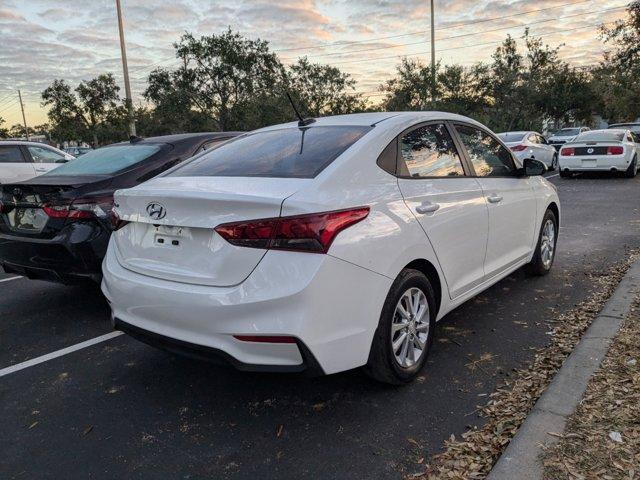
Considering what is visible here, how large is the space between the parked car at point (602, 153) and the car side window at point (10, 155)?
1432 centimetres

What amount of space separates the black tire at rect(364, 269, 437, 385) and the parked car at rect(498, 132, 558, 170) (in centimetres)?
1365

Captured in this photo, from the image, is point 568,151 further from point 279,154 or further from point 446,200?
point 279,154

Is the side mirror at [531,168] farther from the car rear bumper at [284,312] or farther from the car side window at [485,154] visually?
the car rear bumper at [284,312]

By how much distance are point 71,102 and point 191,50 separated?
1553cm

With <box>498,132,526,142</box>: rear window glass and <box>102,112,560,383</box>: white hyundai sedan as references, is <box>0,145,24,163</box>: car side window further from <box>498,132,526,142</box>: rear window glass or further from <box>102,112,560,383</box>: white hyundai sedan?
<box>498,132,526,142</box>: rear window glass

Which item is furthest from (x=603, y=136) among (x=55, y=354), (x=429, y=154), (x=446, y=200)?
(x=55, y=354)

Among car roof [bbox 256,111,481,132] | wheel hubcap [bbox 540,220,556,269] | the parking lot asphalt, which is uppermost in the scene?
car roof [bbox 256,111,481,132]

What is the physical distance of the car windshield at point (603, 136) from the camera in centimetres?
1466

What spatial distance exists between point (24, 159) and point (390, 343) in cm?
1167

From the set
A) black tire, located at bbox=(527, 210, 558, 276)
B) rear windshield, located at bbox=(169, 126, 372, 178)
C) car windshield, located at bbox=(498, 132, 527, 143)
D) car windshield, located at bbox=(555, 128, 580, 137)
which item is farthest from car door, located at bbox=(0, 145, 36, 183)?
car windshield, located at bbox=(555, 128, 580, 137)

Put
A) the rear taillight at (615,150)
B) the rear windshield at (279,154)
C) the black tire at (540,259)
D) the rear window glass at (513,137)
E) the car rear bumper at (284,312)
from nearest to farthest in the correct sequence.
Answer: the car rear bumper at (284,312) → the rear windshield at (279,154) → the black tire at (540,259) → the rear taillight at (615,150) → the rear window glass at (513,137)

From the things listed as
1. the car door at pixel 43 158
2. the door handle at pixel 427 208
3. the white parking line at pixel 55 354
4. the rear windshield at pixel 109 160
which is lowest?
the white parking line at pixel 55 354

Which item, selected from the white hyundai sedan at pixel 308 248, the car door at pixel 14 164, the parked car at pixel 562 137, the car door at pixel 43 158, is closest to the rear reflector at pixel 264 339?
the white hyundai sedan at pixel 308 248

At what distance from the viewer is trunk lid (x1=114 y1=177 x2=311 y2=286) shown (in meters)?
2.60
